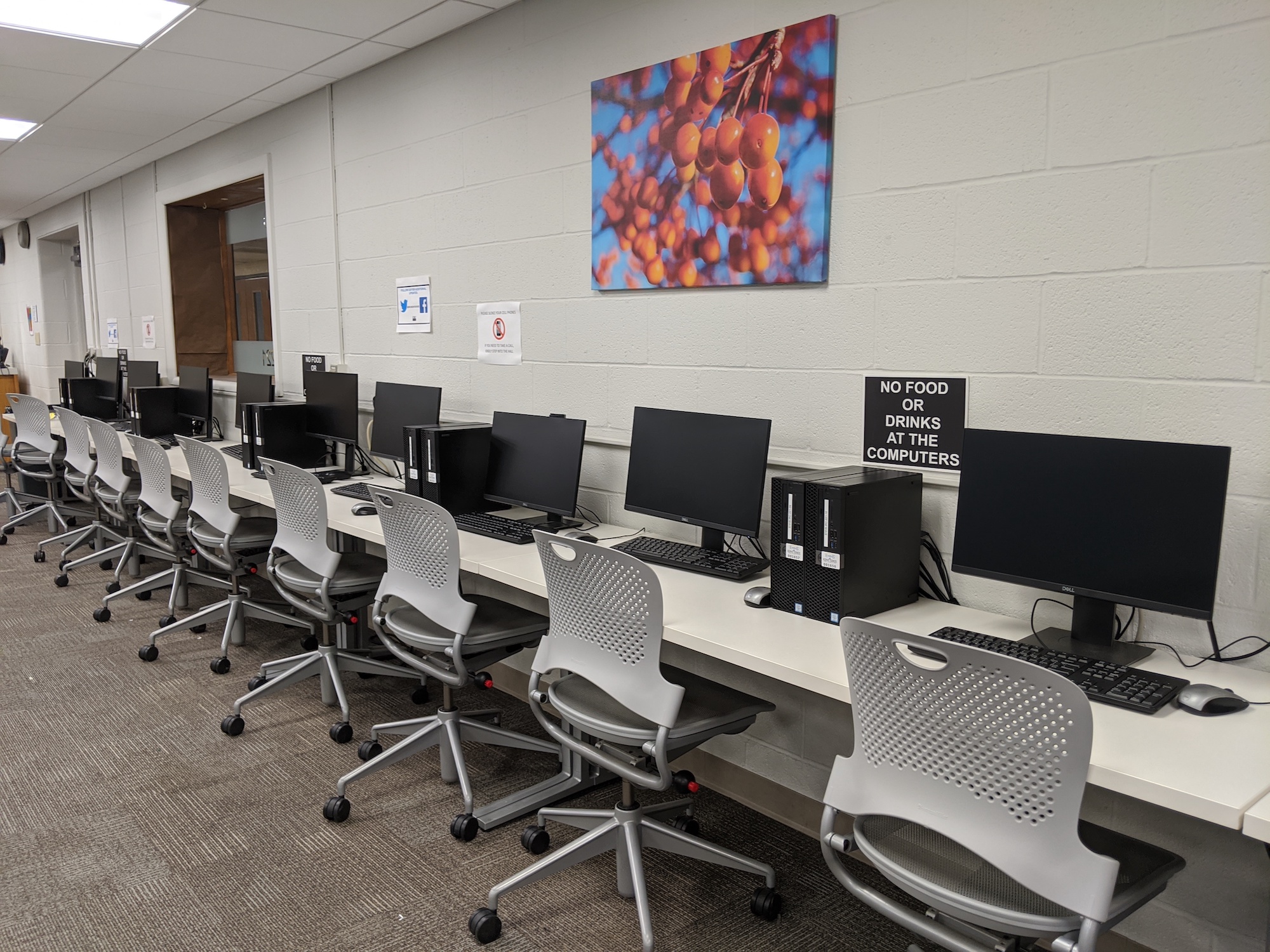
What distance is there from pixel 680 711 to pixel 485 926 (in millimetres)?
674

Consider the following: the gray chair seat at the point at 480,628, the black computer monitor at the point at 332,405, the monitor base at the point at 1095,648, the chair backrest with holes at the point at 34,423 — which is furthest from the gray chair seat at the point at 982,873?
the chair backrest with holes at the point at 34,423

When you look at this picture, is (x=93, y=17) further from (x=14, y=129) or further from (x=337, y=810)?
(x=337, y=810)

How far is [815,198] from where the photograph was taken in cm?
253

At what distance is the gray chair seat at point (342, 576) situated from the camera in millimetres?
3303

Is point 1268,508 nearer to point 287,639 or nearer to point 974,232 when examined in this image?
point 974,232

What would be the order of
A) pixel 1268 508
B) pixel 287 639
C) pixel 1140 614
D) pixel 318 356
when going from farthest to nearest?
pixel 318 356 < pixel 287 639 < pixel 1140 614 < pixel 1268 508

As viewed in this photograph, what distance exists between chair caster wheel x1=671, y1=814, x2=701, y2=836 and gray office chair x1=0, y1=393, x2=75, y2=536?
528 cm

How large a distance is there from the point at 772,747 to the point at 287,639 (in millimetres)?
2566

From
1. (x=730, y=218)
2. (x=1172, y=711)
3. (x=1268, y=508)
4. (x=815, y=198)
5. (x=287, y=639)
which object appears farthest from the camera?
(x=287, y=639)

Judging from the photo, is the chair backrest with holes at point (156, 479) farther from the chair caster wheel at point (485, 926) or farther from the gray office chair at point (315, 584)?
the chair caster wheel at point (485, 926)

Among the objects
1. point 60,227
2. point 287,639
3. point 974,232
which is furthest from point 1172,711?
point 60,227

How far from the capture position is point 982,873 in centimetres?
154

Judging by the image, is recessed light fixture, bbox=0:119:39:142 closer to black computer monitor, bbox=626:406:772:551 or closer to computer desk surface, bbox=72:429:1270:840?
computer desk surface, bbox=72:429:1270:840

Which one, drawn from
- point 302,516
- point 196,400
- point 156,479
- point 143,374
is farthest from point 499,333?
point 143,374
